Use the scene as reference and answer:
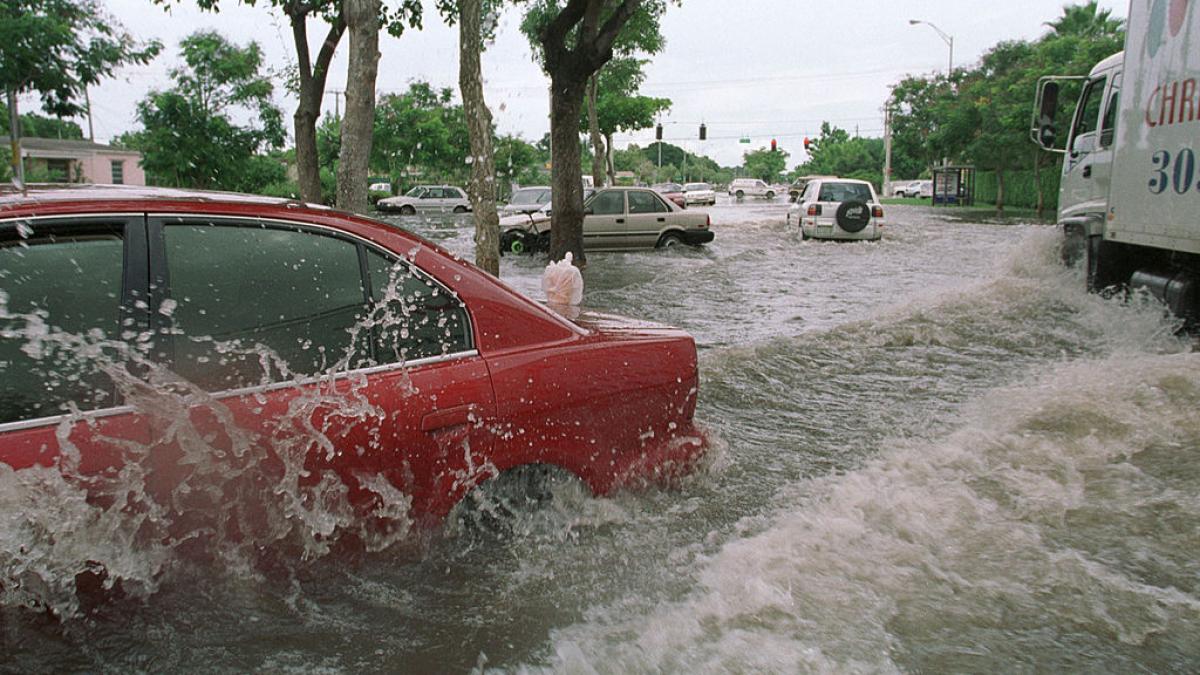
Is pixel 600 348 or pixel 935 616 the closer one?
pixel 935 616

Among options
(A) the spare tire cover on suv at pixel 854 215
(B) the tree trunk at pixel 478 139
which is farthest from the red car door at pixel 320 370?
(A) the spare tire cover on suv at pixel 854 215

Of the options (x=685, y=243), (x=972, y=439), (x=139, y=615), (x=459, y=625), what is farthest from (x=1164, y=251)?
(x=685, y=243)

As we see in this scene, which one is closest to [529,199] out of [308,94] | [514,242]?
[514,242]

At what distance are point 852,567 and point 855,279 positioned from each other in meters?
12.6

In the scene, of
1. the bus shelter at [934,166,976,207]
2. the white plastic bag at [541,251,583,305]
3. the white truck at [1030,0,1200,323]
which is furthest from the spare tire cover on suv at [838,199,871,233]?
the bus shelter at [934,166,976,207]

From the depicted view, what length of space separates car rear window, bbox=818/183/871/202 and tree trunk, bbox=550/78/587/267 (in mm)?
8334

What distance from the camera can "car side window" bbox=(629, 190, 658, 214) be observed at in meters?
20.4

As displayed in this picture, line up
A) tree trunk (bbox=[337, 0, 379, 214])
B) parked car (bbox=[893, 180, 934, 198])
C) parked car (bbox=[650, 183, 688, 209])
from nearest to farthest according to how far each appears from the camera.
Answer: tree trunk (bbox=[337, 0, 379, 214]), parked car (bbox=[650, 183, 688, 209]), parked car (bbox=[893, 180, 934, 198])

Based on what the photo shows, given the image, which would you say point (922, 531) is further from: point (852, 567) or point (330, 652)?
point (330, 652)

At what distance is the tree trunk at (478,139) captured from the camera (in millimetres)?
9344

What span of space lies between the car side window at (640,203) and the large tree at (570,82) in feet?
12.5

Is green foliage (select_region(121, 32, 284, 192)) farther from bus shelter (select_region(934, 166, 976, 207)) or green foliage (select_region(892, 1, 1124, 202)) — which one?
bus shelter (select_region(934, 166, 976, 207))

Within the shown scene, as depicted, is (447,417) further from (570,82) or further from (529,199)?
(529,199)

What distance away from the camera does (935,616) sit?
11.3 feet
